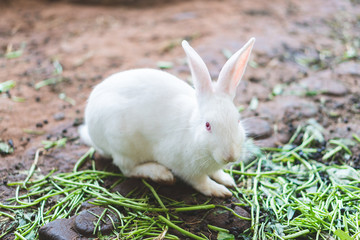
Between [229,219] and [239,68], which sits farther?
[229,219]

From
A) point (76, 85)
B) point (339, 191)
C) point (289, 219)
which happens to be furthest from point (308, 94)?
point (76, 85)

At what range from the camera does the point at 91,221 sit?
2.82 meters

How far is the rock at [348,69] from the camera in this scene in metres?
5.28

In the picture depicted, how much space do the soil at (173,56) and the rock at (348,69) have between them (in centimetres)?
2

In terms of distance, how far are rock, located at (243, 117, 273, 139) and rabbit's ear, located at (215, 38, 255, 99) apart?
132 centimetres

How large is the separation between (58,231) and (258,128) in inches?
95.1

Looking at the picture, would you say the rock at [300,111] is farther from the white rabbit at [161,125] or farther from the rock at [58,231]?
the rock at [58,231]

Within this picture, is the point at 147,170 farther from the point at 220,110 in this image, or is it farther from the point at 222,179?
the point at 220,110

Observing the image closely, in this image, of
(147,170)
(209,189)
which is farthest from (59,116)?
(209,189)

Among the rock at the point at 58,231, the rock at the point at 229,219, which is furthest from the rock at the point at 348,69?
the rock at the point at 58,231

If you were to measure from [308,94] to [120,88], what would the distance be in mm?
2795

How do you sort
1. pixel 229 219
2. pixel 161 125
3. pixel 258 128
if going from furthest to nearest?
pixel 258 128 → pixel 161 125 → pixel 229 219

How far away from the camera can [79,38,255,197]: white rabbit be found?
274cm

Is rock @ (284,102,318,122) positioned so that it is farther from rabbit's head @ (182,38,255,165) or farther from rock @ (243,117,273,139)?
rabbit's head @ (182,38,255,165)
